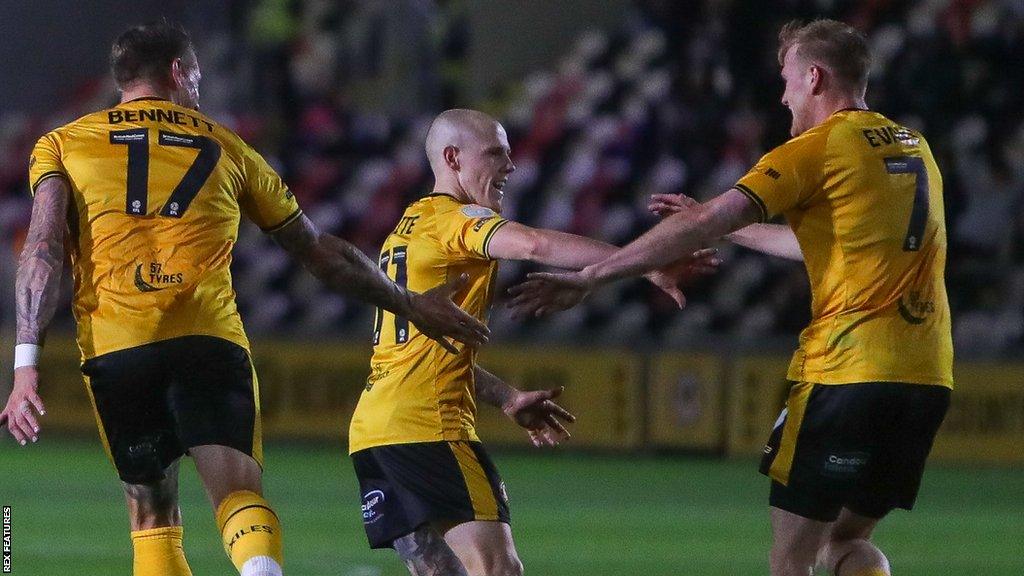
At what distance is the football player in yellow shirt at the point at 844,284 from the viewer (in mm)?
5539

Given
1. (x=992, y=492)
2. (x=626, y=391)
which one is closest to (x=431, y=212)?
(x=992, y=492)

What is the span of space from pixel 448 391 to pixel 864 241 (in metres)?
1.55

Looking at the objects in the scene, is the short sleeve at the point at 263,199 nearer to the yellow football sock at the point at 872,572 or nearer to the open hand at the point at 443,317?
the open hand at the point at 443,317

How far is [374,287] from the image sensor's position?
5.86 m

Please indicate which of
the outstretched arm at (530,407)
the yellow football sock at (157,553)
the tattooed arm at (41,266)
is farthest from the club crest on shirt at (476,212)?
the yellow football sock at (157,553)

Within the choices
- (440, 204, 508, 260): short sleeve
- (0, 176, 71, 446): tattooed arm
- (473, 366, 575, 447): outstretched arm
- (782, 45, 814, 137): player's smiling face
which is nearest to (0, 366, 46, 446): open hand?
(0, 176, 71, 446): tattooed arm

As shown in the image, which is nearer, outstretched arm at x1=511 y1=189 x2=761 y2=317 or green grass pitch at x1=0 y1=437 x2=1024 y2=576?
outstretched arm at x1=511 y1=189 x2=761 y2=317

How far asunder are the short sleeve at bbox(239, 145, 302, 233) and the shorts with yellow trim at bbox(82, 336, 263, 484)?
47 centimetres

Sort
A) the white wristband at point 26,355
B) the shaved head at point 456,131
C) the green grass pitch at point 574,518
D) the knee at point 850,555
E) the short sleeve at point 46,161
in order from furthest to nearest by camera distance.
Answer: the green grass pitch at point 574,518 < the shaved head at point 456,131 < the knee at point 850,555 < the short sleeve at point 46,161 < the white wristband at point 26,355

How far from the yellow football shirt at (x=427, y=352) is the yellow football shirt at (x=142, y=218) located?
2.07 ft

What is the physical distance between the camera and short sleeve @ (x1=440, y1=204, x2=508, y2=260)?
5805mm

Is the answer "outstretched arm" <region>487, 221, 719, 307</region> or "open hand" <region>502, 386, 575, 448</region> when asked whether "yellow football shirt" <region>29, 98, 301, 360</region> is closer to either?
"outstretched arm" <region>487, 221, 719, 307</region>

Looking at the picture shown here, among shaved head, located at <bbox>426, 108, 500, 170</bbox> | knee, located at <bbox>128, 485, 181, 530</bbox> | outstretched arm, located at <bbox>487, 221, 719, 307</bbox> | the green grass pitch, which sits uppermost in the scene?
shaved head, located at <bbox>426, 108, 500, 170</bbox>

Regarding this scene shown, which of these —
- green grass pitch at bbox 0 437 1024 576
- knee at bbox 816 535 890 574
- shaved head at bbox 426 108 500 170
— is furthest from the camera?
green grass pitch at bbox 0 437 1024 576
